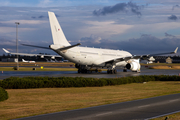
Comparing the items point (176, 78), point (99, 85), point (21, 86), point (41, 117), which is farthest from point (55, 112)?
point (176, 78)

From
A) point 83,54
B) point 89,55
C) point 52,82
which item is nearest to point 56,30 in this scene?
point 83,54

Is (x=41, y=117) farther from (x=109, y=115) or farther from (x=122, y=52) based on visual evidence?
(x=122, y=52)

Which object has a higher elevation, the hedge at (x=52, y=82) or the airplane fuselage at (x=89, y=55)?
the airplane fuselage at (x=89, y=55)

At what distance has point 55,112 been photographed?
12852mm

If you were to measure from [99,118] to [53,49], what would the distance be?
31243 mm

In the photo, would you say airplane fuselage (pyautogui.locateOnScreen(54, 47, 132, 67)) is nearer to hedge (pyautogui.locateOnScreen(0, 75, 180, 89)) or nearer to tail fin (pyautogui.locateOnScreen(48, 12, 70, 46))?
tail fin (pyautogui.locateOnScreen(48, 12, 70, 46))

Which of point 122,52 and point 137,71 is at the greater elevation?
point 122,52

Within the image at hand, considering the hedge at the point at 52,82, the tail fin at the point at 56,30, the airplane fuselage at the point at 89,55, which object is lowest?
the hedge at the point at 52,82

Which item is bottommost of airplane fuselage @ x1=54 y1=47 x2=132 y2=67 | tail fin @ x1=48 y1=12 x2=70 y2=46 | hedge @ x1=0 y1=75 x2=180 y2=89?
hedge @ x1=0 y1=75 x2=180 y2=89

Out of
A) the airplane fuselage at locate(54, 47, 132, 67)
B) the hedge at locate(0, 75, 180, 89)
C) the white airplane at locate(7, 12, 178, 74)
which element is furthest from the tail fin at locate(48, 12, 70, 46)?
the hedge at locate(0, 75, 180, 89)

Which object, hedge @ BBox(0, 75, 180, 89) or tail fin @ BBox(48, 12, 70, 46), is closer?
hedge @ BBox(0, 75, 180, 89)

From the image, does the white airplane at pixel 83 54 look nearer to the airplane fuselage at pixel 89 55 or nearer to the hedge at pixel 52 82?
the airplane fuselage at pixel 89 55

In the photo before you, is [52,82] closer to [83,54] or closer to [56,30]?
[56,30]

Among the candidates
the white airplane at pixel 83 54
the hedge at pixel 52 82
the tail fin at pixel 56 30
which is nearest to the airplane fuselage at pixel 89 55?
the white airplane at pixel 83 54
